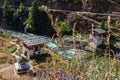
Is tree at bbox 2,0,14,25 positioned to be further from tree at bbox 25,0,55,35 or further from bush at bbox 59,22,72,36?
bush at bbox 59,22,72,36

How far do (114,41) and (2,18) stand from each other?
12612 millimetres

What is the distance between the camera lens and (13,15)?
28016mm

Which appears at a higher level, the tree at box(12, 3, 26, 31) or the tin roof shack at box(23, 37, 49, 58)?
the tree at box(12, 3, 26, 31)

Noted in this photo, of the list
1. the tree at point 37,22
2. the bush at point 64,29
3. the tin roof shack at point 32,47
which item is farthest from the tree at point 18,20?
the tin roof shack at point 32,47

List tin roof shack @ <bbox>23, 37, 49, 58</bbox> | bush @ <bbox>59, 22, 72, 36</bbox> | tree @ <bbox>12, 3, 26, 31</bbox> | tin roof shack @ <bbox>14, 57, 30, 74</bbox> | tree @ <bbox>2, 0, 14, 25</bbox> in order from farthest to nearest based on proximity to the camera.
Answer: tree @ <bbox>2, 0, 14, 25</bbox>
tree @ <bbox>12, 3, 26, 31</bbox>
bush @ <bbox>59, 22, 72, 36</bbox>
tin roof shack @ <bbox>23, 37, 49, 58</bbox>
tin roof shack @ <bbox>14, 57, 30, 74</bbox>

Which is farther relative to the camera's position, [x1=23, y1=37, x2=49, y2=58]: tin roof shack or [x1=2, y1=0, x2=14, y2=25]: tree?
[x1=2, y1=0, x2=14, y2=25]: tree

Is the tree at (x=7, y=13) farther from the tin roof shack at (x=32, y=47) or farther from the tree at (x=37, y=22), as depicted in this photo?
the tin roof shack at (x=32, y=47)

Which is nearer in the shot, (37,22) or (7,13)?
(37,22)

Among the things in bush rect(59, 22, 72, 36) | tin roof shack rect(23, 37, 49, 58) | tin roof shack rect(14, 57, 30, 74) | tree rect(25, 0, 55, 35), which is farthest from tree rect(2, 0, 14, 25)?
tin roof shack rect(14, 57, 30, 74)

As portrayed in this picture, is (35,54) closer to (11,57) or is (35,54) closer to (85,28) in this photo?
(11,57)

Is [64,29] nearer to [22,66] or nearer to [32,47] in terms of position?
[32,47]

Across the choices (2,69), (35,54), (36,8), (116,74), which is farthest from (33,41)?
(116,74)

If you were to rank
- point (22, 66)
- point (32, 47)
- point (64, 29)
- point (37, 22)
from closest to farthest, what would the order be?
1. point (22, 66)
2. point (32, 47)
3. point (64, 29)
4. point (37, 22)

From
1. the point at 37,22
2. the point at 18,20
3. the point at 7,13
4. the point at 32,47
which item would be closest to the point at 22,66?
the point at 32,47
